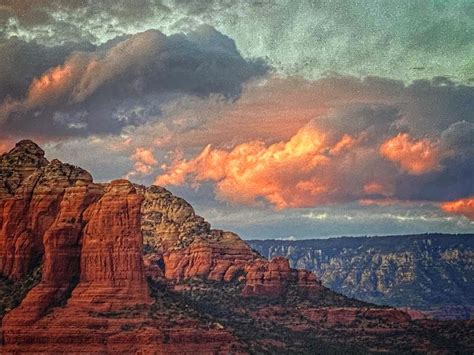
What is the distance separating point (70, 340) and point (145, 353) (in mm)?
10703

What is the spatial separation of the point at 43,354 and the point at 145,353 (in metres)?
14.4

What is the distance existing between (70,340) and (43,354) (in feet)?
14.3

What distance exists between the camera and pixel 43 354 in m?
200

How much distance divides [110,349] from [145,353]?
198 inches

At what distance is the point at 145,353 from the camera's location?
199 metres

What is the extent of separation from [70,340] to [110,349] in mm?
5762

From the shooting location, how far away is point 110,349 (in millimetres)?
199750

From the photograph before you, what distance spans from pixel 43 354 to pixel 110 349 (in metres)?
9.44
